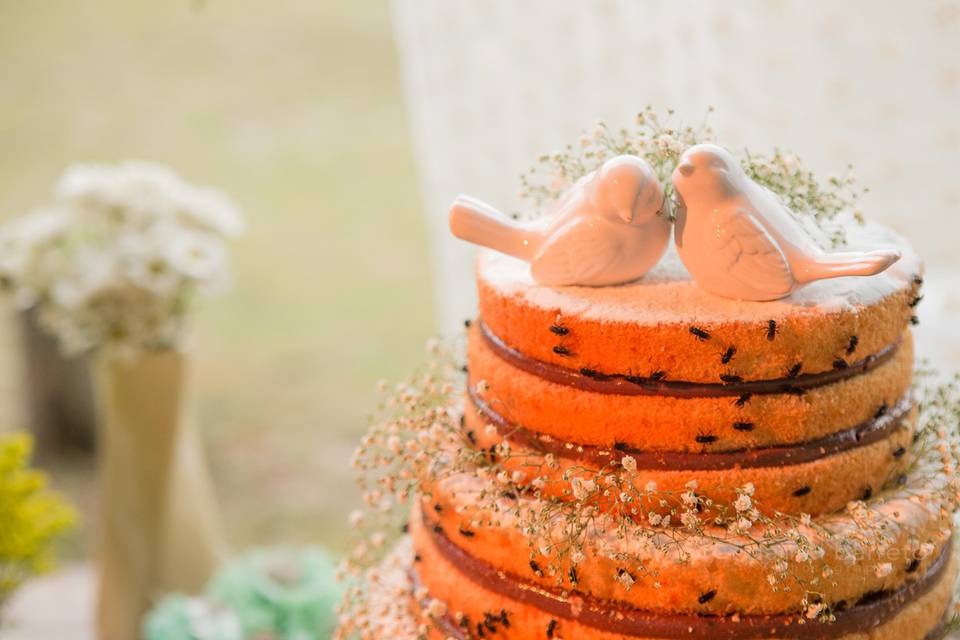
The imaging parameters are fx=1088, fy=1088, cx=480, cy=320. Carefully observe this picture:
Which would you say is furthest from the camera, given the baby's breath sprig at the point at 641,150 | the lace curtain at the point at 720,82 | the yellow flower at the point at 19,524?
the lace curtain at the point at 720,82

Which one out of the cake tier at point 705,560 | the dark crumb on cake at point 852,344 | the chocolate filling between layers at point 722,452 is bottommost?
the cake tier at point 705,560

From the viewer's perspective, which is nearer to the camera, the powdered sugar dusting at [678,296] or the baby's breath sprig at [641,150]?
the powdered sugar dusting at [678,296]

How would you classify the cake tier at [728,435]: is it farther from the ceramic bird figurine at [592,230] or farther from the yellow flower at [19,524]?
the yellow flower at [19,524]

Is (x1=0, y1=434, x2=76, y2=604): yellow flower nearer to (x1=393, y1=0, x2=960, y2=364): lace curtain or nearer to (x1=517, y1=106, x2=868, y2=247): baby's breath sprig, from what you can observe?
(x1=517, y1=106, x2=868, y2=247): baby's breath sprig

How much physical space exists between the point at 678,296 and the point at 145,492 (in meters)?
2.21

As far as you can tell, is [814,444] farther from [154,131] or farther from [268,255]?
[154,131]

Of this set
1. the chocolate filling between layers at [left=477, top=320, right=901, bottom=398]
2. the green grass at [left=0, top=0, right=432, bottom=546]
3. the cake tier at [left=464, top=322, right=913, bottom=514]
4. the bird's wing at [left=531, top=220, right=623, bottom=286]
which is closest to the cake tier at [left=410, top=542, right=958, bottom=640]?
the cake tier at [left=464, top=322, right=913, bottom=514]

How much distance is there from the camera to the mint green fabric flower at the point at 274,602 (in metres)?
3.18

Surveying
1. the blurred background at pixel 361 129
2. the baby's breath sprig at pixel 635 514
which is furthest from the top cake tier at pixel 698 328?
the blurred background at pixel 361 129

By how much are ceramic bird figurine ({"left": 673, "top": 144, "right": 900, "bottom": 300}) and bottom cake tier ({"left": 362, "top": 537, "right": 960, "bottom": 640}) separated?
418 mm

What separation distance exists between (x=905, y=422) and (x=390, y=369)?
4661 mm

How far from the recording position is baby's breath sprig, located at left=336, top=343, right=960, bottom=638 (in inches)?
53.0

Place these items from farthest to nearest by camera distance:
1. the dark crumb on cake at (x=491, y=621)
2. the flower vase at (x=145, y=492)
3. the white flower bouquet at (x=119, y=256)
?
the flower vase at (x=145, y=492)
the white flower bouquet at (x=119, y=256)
the dark crumb on cake at (x=491, y=621)

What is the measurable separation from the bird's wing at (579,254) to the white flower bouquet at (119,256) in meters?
1.75
